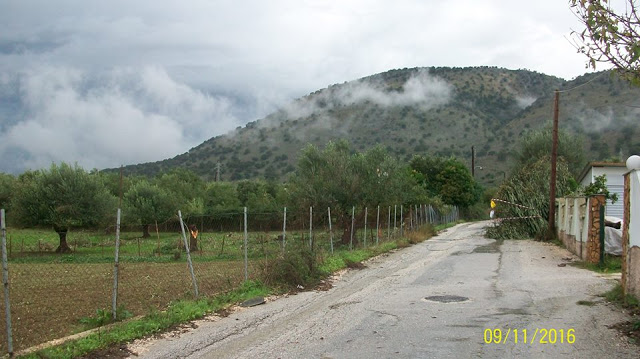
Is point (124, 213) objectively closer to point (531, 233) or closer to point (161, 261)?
point (161, 261)

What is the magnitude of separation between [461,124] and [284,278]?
85.0 m

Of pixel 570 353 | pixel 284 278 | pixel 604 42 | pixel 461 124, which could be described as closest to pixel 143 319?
pixel 284 278

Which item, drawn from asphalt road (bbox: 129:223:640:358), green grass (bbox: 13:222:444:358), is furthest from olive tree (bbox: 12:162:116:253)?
asphalt road (bbox: 129:223:640:358)

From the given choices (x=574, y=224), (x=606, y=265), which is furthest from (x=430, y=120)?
(x=606, y=265)

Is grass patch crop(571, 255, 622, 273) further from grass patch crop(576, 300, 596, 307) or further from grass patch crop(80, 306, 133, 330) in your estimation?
grass patch crop(80, 306, 133, 330)

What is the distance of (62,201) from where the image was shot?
34.5 metres

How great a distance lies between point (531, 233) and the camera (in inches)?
1247

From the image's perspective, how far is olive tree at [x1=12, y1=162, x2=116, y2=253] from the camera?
3406 centimetres

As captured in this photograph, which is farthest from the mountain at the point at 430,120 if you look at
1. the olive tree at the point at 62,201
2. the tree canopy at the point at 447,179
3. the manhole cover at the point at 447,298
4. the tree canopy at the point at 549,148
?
the manhole cover at the point at 447,298

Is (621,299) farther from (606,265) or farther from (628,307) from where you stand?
(606,265)

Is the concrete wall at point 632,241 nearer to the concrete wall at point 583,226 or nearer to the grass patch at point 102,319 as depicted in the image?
the concrete wall at point 583,226

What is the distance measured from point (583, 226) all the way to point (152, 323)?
15376mm

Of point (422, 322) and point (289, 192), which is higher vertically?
point (289, 192)

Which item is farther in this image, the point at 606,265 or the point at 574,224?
the point at 574,224
